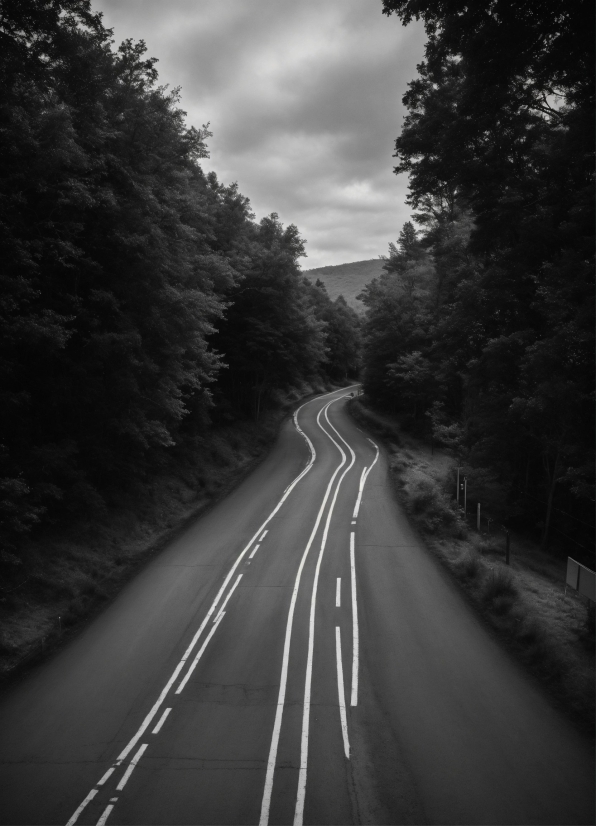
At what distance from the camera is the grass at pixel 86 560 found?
12562mm

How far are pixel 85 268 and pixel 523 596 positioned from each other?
17.7 meters

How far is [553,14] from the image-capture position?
992cm

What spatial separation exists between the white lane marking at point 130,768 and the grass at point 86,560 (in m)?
4.37

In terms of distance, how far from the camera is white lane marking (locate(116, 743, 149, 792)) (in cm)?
777

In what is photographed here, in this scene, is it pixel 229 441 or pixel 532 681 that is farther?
pixel 229 441

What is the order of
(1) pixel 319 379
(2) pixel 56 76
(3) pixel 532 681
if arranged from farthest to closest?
1. (1) pixel 319 379
2. (2) pixel 56 76
3. (3) pixel 532 681

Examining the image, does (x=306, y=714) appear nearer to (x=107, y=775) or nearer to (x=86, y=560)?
(x=107, y=775)

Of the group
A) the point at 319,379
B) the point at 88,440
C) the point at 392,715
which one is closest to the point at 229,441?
the point at 88,440

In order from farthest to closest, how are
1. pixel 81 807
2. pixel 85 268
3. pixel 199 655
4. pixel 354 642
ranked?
pixel 85 268 → pixel 354 642 → pixel 199 655 → pixel 81 807

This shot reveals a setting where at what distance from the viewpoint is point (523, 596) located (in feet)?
47.2

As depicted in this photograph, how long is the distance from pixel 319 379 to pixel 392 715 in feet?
234

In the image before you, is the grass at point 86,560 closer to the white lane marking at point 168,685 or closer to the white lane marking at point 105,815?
the white lane marking at point 168,685

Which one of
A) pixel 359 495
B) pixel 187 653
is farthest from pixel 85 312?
pixel 359 495

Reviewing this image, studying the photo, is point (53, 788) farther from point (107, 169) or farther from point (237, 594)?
point (107, 169)
